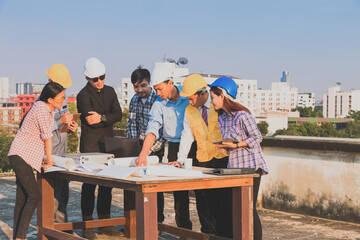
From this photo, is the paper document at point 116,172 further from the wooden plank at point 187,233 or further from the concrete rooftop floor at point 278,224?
the concrete rooftop floor at point 278,224

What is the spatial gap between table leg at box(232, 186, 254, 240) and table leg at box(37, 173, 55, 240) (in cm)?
174

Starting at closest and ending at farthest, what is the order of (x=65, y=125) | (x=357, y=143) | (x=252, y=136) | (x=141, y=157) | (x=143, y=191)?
(x=143, y=191)
(x=252, y=136)
(x=141, y=157)
(x=65, y=125)
(x=357, y=143)

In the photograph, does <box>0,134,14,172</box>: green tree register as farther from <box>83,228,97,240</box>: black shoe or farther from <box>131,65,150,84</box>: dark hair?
<box>131,65,150,84</box>: dark hair

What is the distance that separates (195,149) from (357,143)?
2286 millimetres

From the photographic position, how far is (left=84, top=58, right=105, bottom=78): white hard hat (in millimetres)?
4988

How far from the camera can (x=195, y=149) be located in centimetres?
456

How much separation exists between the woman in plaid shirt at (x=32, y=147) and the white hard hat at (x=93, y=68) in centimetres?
61

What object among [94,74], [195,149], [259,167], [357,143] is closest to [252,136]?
[259,167]

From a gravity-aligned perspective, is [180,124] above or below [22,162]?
above

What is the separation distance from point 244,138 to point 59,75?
2.01 meters

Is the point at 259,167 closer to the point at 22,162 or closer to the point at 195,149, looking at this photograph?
the point at 195,149

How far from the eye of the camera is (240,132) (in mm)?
3941

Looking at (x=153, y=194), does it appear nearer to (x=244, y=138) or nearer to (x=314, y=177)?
(x=244, y=138)

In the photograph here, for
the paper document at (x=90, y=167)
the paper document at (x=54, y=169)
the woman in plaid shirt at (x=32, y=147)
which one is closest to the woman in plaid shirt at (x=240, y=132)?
the paper document at (x=90, y=167)
